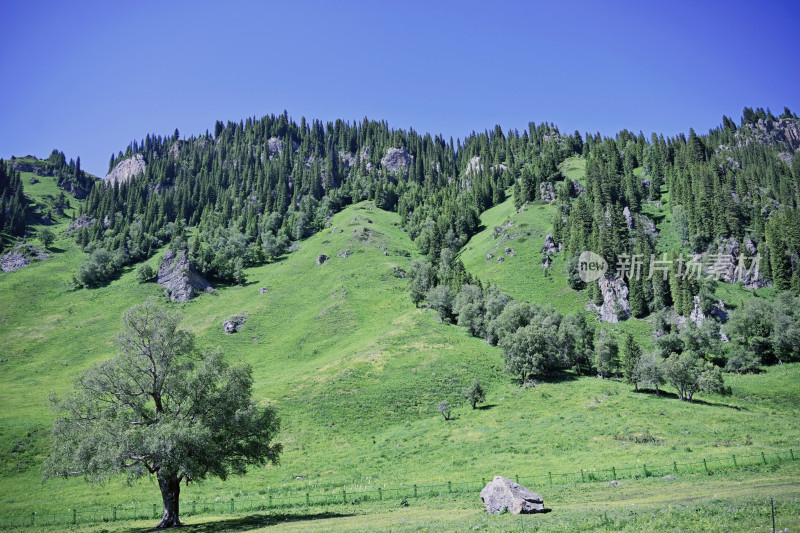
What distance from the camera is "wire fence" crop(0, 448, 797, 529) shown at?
1283 inches

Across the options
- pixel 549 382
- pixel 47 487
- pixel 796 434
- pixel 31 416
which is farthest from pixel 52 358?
pixel 796 434

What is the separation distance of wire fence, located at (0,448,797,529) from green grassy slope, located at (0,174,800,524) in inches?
124

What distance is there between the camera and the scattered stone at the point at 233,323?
4562 inches

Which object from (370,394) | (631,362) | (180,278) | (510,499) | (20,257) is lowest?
(510,499)

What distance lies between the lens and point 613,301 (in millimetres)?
110000

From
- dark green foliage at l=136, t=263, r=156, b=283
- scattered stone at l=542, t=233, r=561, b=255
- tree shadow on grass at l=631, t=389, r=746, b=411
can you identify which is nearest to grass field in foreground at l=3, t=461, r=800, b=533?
tree shadow on grass at l=631, t=389, r=746, b=411

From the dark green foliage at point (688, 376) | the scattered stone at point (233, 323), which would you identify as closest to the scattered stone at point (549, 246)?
the dark green foliage at point (688, 376)

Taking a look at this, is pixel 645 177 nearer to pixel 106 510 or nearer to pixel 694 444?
pixel 694 444

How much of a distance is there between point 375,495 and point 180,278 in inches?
5180

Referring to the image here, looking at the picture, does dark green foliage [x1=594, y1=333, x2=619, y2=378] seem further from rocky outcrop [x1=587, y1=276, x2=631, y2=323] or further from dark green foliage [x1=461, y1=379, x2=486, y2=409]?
rocky outcrop [x1=587, y1=276, x2=631, y2=323]

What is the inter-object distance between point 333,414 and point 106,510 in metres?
33.4

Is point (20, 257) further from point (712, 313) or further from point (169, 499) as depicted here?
point (712, 313)

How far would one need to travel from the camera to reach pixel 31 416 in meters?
63.1

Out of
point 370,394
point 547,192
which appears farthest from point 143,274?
point 547,192
